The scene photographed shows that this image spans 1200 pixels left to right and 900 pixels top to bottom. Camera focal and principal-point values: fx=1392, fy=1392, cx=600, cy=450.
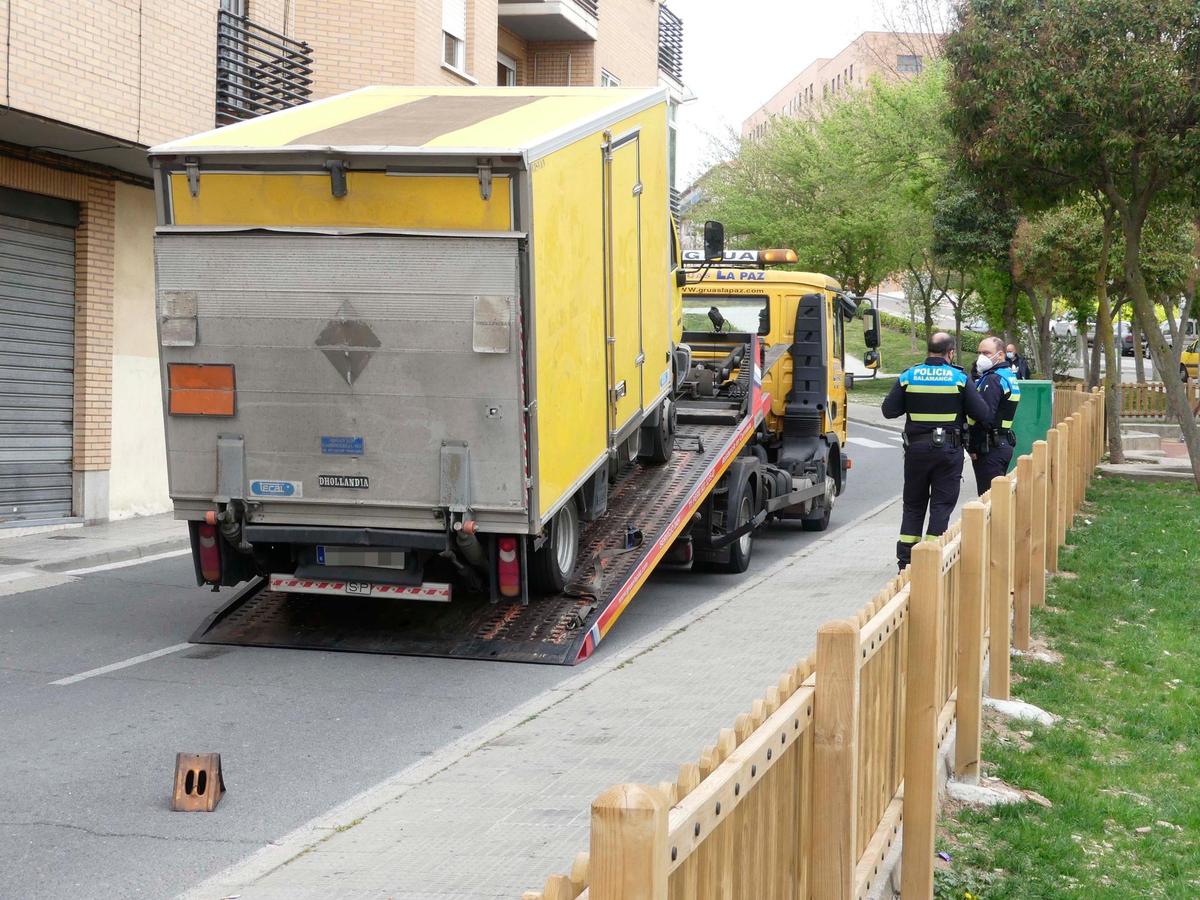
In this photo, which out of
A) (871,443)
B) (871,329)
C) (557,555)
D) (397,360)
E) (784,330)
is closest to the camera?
(397,360)

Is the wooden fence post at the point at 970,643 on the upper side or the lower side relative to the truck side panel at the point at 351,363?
lower

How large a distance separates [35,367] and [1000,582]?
10.8 meters

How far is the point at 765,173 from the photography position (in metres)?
50.1

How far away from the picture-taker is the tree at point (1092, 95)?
16.7 metres

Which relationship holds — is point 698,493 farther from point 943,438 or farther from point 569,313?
point 569,313

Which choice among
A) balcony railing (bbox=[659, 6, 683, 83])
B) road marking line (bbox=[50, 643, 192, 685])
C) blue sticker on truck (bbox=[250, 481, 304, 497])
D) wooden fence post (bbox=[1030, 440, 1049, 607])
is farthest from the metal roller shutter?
balcony railing (bbox=[659, 6, 683, 83])

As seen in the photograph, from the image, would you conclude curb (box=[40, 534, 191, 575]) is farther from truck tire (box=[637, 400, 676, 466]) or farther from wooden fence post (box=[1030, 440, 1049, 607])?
wooden fence post (box=[1030, 440, 1049, 607])

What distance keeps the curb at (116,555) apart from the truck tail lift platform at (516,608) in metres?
2.88

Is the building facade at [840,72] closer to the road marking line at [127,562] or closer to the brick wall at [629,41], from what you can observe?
the brick wall at [629,41]

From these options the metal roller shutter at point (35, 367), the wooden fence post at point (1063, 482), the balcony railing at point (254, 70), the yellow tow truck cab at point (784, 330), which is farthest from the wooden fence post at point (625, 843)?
the balcony railing at point (254, 70)

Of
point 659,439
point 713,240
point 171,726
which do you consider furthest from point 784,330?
point 171,726

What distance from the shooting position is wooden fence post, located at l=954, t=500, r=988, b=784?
6234mm

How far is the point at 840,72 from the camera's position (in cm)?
9250

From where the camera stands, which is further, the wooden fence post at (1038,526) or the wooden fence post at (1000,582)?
the wooden fence post at (1038,526)
